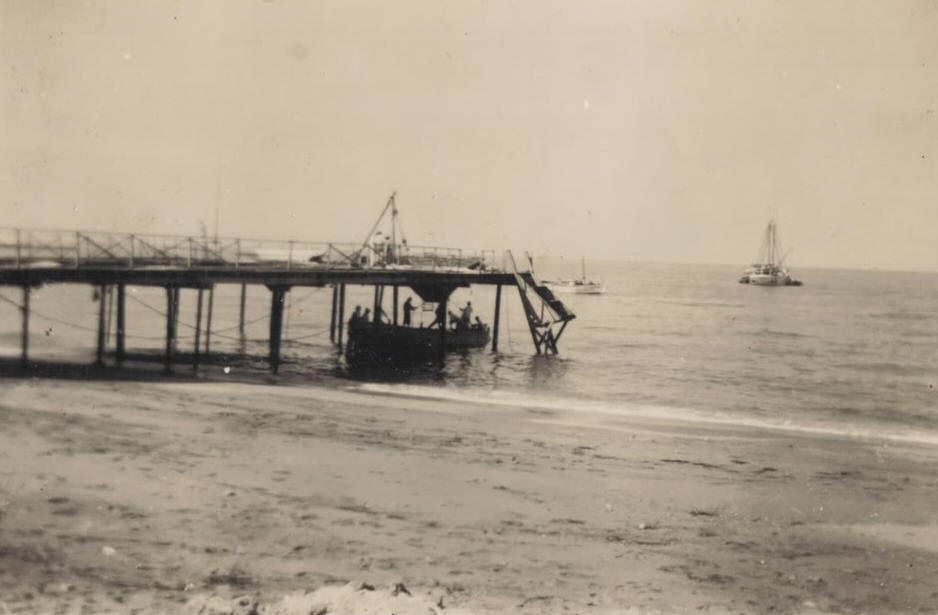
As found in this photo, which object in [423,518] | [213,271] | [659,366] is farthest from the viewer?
[659,366]

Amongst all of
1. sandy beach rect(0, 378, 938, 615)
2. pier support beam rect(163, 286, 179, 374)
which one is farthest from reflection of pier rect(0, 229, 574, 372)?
sandy beach rect(0, 378, 938, 615)

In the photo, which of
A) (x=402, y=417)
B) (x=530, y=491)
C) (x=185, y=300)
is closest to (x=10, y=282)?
(x=402, y=417)

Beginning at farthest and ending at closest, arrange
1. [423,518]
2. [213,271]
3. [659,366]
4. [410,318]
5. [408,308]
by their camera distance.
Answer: [659,366] < [410,318] < [408,308] < [213,271] < [423,518]

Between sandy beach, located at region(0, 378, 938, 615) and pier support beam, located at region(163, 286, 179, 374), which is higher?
pier support beam, located at region(163, 286, 179, 374)

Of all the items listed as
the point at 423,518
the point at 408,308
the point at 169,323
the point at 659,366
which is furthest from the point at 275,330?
the point at 659,366

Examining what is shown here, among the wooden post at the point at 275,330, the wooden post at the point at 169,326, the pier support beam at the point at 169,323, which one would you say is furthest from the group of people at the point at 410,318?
the wooden post at the point at 169,326

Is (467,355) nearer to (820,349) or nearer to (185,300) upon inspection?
(820,349)

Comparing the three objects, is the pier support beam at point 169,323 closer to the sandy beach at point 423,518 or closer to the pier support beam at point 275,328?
the pier support beam at point 275,328

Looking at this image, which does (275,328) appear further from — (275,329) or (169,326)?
(169,326)

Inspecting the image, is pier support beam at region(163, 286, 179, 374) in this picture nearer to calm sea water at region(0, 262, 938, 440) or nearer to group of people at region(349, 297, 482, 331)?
calm sea water at region(0, 262, 938, 440)
